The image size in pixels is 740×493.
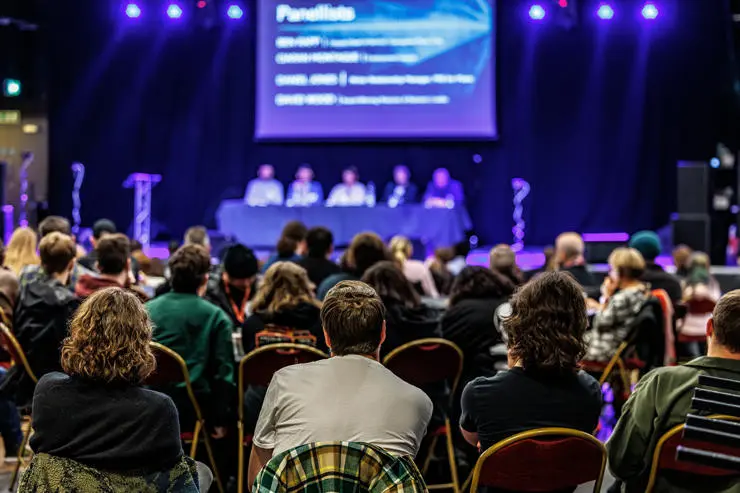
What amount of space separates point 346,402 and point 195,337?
1612 millimetres

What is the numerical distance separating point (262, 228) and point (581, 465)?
841 cm

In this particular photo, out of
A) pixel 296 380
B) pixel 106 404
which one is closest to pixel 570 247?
pixel 296 380

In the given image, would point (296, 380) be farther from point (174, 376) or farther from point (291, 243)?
point (291, 243)

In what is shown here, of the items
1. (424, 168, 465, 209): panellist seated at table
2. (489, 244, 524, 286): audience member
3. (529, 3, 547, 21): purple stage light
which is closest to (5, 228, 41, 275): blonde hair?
(489, 244, 524, 286): audience member

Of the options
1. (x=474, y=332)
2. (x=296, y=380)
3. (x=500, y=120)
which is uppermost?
(x=500, y=120)

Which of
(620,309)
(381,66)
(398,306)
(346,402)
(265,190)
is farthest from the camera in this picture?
(381,66)

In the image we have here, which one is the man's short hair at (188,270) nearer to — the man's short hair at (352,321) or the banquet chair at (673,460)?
the man's short hair at (352,321)

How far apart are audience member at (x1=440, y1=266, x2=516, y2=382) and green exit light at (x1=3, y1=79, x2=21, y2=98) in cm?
935

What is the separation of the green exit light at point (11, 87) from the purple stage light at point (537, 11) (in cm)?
686

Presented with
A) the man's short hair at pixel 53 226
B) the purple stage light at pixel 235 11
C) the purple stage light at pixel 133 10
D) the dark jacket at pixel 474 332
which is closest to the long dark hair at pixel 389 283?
the dark jacket at pixel 474 332

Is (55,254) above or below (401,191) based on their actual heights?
below

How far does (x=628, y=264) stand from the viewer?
4.75 m

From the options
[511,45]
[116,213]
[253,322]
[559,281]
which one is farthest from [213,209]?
[559,281]

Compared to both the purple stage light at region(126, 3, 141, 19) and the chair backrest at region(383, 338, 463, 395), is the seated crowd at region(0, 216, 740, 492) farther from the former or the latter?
the purple stage light at region(126, 3, 141, 19)
